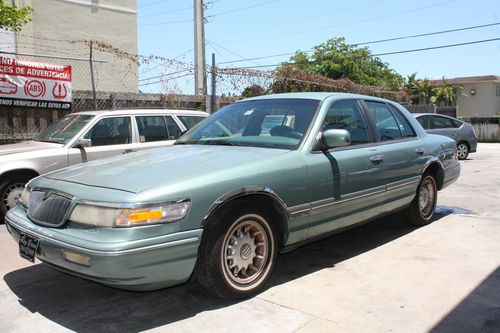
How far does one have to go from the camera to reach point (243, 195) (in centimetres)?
377

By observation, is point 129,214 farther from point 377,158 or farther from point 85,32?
point 85,32

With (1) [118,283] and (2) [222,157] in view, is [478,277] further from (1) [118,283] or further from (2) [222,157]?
(1) [118,283]

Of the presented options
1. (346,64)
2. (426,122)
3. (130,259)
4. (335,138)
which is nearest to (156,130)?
(335,138)

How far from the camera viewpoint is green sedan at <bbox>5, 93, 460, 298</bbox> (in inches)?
129

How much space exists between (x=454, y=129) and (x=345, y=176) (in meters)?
11.6

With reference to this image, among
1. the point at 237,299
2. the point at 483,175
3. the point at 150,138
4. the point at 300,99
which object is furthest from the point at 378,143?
the point at 483,175

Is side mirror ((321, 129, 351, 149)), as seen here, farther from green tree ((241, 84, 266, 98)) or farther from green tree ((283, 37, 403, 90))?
green tree ((283, 37, 403, 90))

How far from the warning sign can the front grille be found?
6.28 m

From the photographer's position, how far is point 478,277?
14.5 feet

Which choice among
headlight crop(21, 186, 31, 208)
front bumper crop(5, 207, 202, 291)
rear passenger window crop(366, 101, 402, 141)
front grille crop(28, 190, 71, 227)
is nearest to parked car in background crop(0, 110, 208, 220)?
headlight crop(21, 186, 31, 208)

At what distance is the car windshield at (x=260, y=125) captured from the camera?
15.0 feet

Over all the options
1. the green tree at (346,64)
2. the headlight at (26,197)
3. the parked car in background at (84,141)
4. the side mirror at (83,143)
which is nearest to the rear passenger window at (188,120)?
the parked car in background at (84,141)

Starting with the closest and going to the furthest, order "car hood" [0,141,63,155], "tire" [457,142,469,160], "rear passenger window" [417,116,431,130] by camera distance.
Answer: "car hood" [0,141,63,155], "rear passenger window" [417,116,431,130], "tire" [457,142,469,160]

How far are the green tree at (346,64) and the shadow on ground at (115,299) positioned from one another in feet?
158
